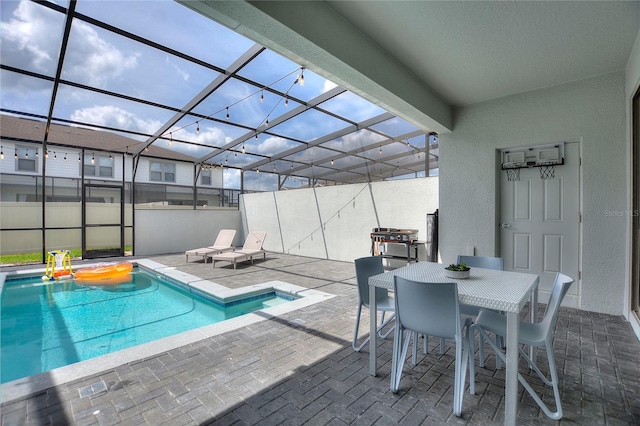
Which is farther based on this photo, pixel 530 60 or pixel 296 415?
pixel 530 60

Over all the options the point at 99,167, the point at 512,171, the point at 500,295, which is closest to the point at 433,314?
the point at 500,295

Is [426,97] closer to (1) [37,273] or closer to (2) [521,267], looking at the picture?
(2) [521,267]

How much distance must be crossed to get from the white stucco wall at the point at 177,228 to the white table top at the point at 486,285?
8946 mm

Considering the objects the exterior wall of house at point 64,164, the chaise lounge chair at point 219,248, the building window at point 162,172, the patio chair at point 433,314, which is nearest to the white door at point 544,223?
the patio chair at point 433,314

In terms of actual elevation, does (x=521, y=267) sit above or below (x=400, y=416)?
above

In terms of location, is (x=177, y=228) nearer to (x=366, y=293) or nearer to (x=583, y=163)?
(x=366, y=293)

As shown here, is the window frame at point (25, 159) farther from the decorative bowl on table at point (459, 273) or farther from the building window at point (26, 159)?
the decorative bowl on table at point (459, 273)

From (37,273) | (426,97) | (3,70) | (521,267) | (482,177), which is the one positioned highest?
(3,70)

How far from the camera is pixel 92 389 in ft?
6.60

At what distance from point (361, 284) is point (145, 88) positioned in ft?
16.9

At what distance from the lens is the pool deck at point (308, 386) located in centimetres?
174

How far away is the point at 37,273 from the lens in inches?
251

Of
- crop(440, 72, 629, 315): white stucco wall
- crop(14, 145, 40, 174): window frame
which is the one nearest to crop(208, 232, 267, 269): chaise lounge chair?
crop(440, 72, 629, 315): white stucco wall

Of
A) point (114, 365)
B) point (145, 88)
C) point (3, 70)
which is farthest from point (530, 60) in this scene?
point (3, 70)
